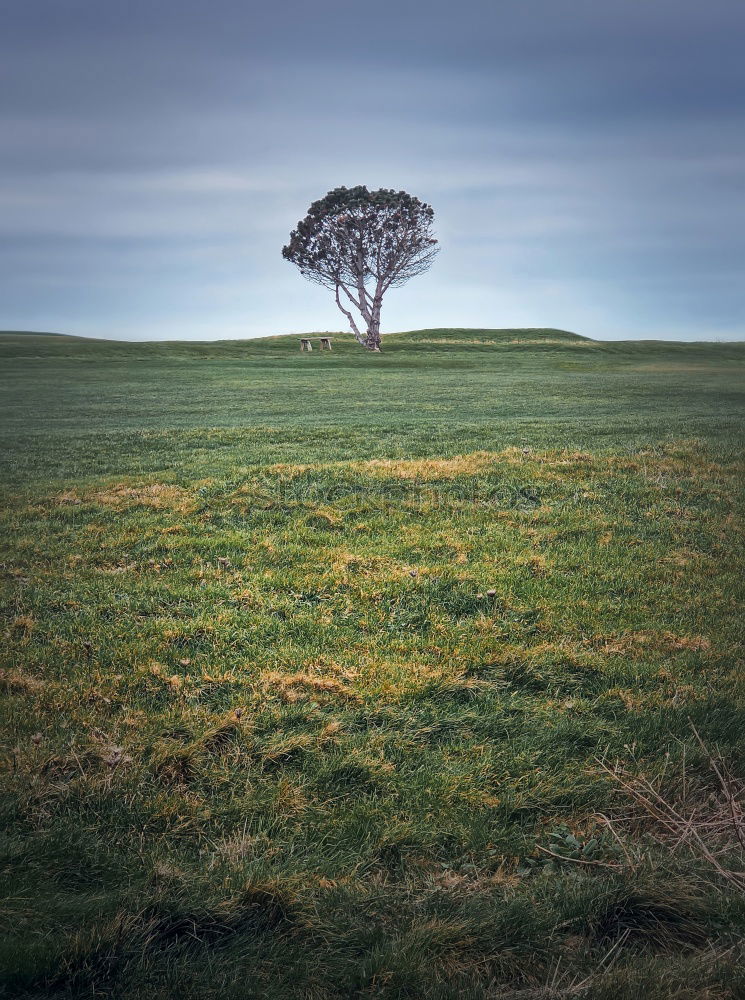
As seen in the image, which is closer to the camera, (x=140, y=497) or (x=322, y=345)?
(x=140, y=497)

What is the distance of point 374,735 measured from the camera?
12.7ft

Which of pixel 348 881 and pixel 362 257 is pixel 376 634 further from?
pixel 362 257

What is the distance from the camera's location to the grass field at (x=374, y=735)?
8.36ft

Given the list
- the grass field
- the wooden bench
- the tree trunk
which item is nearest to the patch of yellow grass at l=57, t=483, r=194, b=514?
the grass field

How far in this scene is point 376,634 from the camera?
5141 millimetres

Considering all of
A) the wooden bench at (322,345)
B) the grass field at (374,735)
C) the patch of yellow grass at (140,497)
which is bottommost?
the grass field at (374,735)

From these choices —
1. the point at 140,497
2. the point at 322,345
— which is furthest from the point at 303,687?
the point at 322,345

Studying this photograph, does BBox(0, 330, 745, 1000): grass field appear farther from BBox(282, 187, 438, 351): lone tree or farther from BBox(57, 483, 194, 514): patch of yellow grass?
BBox(282, 187, 438, 351): lone tree

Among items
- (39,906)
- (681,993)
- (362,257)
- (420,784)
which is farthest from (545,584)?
(362,257)

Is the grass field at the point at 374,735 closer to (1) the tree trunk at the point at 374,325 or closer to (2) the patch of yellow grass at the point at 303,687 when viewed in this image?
(2) the patch of yellow grass at the point at 303,687

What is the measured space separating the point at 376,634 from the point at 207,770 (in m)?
1.89

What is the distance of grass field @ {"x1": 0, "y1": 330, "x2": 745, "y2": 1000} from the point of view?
2547 mm

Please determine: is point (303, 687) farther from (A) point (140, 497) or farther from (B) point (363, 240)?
(B) point (363, 240)

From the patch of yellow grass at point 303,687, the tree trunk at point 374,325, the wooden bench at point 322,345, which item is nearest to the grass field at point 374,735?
the patch of yellow grass at point 303,687
